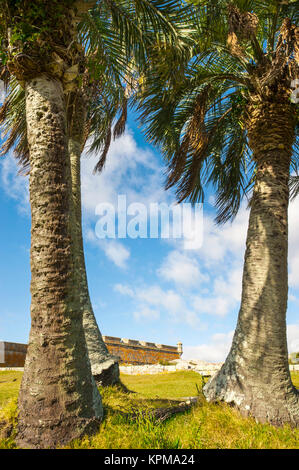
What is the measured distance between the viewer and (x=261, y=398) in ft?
16.9

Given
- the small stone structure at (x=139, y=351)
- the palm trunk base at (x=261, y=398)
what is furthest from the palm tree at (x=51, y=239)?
the small stone structure at (x=139, y=351)

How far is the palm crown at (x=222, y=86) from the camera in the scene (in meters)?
5.84

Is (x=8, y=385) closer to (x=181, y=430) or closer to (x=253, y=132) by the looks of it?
(x=181, y=430)

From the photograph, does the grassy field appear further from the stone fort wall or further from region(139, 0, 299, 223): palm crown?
the stone fort wall

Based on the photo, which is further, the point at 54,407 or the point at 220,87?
the point at 220,87

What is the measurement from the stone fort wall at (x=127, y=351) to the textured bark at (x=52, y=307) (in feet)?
48.2

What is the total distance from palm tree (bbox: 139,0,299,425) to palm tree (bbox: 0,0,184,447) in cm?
215

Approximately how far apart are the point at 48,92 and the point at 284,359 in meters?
5.04

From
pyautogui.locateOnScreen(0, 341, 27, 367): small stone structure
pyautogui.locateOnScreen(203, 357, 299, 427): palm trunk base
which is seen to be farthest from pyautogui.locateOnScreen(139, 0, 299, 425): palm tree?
pyautogui.locateOnScreen(0, 341, 27, 367): small stone structure

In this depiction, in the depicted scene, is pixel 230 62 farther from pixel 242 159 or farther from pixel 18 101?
pixel 18 101

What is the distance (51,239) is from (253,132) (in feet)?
14.6

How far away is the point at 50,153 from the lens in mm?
4125

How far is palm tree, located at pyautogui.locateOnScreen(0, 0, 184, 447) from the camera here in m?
3.62
